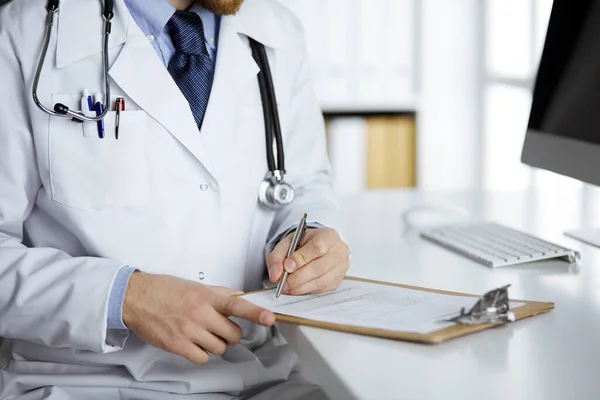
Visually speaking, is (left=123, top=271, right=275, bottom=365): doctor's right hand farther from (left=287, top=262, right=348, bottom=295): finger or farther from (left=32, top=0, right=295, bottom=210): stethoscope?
(left=32, top=0, right=295, bottom=210): stethoscope

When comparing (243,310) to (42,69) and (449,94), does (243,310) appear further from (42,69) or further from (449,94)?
(449,94)

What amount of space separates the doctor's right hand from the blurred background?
2.86m

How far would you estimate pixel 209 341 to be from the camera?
3.31 ft

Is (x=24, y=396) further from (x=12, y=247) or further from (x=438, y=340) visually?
(x=438, y=340)

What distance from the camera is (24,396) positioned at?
1186 millimetres

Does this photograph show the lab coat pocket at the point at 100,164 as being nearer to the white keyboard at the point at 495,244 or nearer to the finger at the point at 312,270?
the finger at the point at 312,270

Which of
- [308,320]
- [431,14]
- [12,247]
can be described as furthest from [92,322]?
[431,14]

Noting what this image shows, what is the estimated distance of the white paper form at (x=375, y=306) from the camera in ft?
3.17

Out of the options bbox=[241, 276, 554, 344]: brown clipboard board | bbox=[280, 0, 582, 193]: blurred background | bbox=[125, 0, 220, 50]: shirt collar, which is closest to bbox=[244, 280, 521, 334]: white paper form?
bbox=[241, 276, 554, 344]: brown clipboard board

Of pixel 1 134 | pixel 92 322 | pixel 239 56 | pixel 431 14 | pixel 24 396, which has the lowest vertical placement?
pixel 24 396

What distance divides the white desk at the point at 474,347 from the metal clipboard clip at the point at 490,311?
0.05ft

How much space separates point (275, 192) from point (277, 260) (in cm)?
23

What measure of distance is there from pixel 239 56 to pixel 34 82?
0.37 meters

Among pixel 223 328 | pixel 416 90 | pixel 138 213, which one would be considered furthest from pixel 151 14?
pixel 416 90
